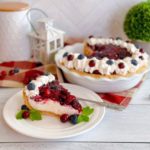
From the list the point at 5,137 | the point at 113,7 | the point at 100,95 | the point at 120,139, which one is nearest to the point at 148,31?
the point at 113,7

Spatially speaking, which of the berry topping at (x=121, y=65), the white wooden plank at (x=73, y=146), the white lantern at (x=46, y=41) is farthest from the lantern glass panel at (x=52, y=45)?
the white wooden plank at (x=73, y=146)

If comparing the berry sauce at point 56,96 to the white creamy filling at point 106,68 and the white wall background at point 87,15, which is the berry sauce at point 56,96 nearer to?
the white creamy filling at point 106,68

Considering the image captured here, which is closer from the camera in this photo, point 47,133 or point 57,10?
point 47,133

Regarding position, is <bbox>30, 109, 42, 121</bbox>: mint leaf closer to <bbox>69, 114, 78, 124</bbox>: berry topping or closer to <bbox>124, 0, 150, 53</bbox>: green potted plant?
<bbox>69, 114, 78, 124</bbox>: berry topping

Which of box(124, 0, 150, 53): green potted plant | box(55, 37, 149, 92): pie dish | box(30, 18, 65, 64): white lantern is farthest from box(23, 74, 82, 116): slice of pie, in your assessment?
box(124, 0, 150, 53): green potted plant

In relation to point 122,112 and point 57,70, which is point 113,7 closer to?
point 57,70

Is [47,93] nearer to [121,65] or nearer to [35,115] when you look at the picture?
[35,115]

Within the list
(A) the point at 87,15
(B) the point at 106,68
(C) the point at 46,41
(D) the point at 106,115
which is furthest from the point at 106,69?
(A) the point at 87,15
